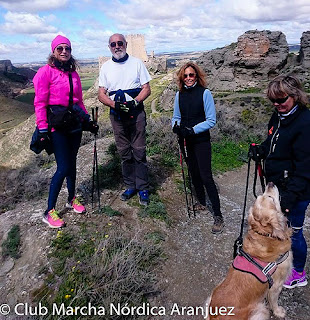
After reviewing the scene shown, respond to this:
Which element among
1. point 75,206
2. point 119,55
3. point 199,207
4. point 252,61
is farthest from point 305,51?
point 75,206

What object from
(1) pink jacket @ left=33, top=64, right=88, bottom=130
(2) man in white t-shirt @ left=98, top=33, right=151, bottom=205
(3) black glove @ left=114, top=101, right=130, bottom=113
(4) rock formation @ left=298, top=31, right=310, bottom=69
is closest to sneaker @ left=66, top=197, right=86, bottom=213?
(2) man in white t-shirt @ left=98, top=33, right=151, bottom=205

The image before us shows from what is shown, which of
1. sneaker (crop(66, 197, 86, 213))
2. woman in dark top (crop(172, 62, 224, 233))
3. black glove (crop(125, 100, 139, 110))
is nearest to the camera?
woman in dark top (crop(172, 62, 224, 233))

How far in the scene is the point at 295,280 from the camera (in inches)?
134

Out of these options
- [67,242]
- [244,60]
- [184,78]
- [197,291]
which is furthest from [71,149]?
[244,60]

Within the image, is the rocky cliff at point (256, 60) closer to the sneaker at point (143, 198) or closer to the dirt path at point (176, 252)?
the dirt path at point (176, 252)

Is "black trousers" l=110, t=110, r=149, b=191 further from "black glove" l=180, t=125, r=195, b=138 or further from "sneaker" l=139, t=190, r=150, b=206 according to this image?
"black glove" l=180, t=125, r=195, b=138

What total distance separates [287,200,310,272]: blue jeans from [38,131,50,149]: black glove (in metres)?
3.03

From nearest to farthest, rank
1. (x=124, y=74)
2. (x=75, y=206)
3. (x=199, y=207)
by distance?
(x=124, y=74)
(x=75, y=206)
(x=199, y=207)

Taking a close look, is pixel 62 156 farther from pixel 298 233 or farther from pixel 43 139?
pixel 298 233

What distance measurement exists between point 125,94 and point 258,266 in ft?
9.66

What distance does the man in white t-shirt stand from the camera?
170 inches

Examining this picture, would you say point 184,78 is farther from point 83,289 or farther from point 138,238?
point 83,289

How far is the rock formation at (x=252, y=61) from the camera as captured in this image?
792 inches

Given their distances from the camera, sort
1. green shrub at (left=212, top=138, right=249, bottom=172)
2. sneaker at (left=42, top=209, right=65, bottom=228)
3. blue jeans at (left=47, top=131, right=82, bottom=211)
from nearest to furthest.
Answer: blue jeans at (left=47, top=131, right=82, bottom=211) < sneaker at (left=42, top=209, right=65, bottom=228) < green shrub at (left=212, top=138, right=249, bottom=172)
